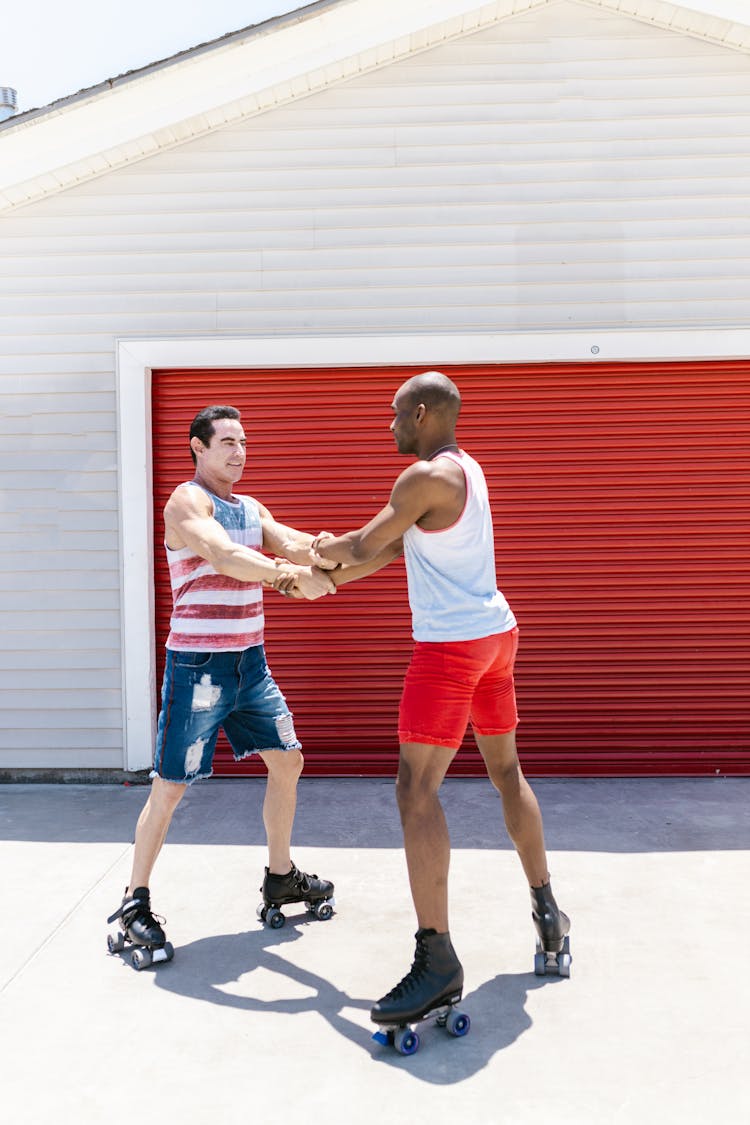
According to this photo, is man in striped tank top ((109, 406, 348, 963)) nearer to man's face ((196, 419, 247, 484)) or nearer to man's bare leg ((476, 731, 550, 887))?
man's face ((196, 419, 247, 484))

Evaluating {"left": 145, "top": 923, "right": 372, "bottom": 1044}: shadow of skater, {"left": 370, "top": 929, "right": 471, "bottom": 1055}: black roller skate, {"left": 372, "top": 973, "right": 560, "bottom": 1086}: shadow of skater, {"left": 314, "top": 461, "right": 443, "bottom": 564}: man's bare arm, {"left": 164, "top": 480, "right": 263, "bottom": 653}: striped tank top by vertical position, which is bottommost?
{"left": 145, "top": 923, "right": 372, "bottom": 1044}: shadow of skater

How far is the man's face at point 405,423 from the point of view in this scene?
3188mm

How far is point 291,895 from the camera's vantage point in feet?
12.4

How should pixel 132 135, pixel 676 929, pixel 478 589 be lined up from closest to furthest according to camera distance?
pixel 478 589, pixel 676 929, pixel 132 135

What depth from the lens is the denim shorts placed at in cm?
361

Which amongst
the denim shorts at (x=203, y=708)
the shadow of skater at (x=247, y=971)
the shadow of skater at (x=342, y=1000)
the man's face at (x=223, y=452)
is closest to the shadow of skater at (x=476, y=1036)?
the shadow of skater at (x=342, y=1000)

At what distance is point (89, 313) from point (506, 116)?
258 cm

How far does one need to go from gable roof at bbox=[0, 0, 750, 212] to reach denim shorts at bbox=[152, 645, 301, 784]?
Answer: 129 inches

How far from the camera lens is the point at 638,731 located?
588 cm

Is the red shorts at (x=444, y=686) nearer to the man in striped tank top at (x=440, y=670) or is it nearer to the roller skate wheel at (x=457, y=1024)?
the man in striped tank top at (x=440, y=670)

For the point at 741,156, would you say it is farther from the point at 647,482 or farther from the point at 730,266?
the point at 647,482

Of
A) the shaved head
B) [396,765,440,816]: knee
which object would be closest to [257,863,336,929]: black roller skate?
[396,765,440,816]: knee

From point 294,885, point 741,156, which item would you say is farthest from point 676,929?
point 741,156

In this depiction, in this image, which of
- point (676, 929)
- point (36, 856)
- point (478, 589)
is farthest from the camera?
point (36, 856)
